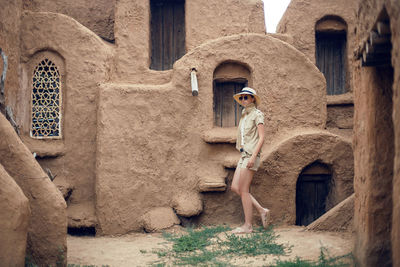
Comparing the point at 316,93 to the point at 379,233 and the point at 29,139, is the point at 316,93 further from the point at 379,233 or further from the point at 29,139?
the point at 29,139

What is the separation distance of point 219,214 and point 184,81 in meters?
2.40

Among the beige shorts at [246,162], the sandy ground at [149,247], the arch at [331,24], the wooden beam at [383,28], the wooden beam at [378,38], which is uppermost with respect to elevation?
the arch at [331,24]

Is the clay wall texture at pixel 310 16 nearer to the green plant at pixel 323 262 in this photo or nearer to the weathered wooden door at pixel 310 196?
the weathered wooden door at pixel 310 196

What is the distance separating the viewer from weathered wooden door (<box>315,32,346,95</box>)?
34.0 feet

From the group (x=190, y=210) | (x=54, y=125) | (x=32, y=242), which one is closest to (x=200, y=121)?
(x=190, y=210)

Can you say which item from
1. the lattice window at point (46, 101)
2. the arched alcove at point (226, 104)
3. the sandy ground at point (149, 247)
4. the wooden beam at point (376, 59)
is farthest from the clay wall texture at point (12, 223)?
the arched alcove at point (226, 104)

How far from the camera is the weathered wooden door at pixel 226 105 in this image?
25.8ft

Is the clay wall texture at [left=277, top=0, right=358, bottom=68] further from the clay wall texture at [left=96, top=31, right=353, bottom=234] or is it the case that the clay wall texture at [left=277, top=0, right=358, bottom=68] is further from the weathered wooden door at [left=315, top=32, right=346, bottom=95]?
the clay wall texture at [left=96, top=31, right=353, bottom=234]

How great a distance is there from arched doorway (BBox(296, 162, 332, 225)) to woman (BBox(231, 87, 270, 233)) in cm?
145

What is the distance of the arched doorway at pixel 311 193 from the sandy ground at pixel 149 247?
2.93 feet

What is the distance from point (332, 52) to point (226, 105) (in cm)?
422

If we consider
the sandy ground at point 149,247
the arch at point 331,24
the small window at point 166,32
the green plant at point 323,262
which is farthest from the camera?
→ the arch at point 331,24

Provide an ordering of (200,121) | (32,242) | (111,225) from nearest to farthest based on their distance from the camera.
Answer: (32,242) → (111,225) → (200,121)

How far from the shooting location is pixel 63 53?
7.45 m
